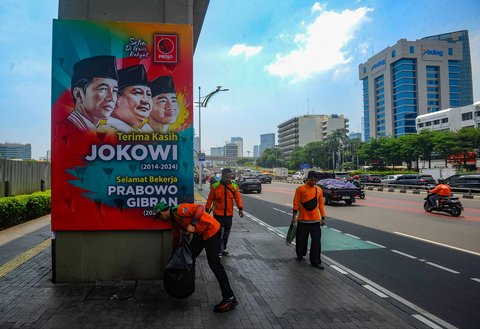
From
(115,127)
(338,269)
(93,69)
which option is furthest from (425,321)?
(93,69)

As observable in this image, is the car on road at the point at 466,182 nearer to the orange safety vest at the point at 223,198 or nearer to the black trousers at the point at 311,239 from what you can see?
the black trousers at the point at 311,239

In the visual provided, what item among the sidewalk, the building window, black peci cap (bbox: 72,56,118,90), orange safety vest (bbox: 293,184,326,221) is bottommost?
the sidewalk

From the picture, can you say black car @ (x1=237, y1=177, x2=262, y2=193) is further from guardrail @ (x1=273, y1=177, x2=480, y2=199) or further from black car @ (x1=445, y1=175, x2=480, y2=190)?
black car @ (x1=445, y1=175, x2=480, y2=190)

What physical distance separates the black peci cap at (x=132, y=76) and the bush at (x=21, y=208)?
8.09 m

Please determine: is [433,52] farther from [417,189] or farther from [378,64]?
[417,189]

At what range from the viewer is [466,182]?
86.4 feet

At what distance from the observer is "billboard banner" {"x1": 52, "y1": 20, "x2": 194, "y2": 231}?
5660 millimetres

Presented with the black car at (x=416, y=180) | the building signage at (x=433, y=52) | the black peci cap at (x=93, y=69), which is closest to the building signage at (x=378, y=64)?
the building signage at (x=433, y=52)

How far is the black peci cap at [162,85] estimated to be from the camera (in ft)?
19.1

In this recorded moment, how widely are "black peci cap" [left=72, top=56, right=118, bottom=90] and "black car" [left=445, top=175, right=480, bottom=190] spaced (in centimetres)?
2524

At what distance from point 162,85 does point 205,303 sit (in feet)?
10.6

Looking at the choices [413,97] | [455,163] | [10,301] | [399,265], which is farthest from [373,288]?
[413,97]

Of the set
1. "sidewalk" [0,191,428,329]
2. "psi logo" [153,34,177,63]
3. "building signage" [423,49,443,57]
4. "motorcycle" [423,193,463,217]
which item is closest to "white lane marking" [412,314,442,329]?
"sidewalk" [0,191,428,329]

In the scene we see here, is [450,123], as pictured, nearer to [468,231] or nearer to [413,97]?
[413,97]
